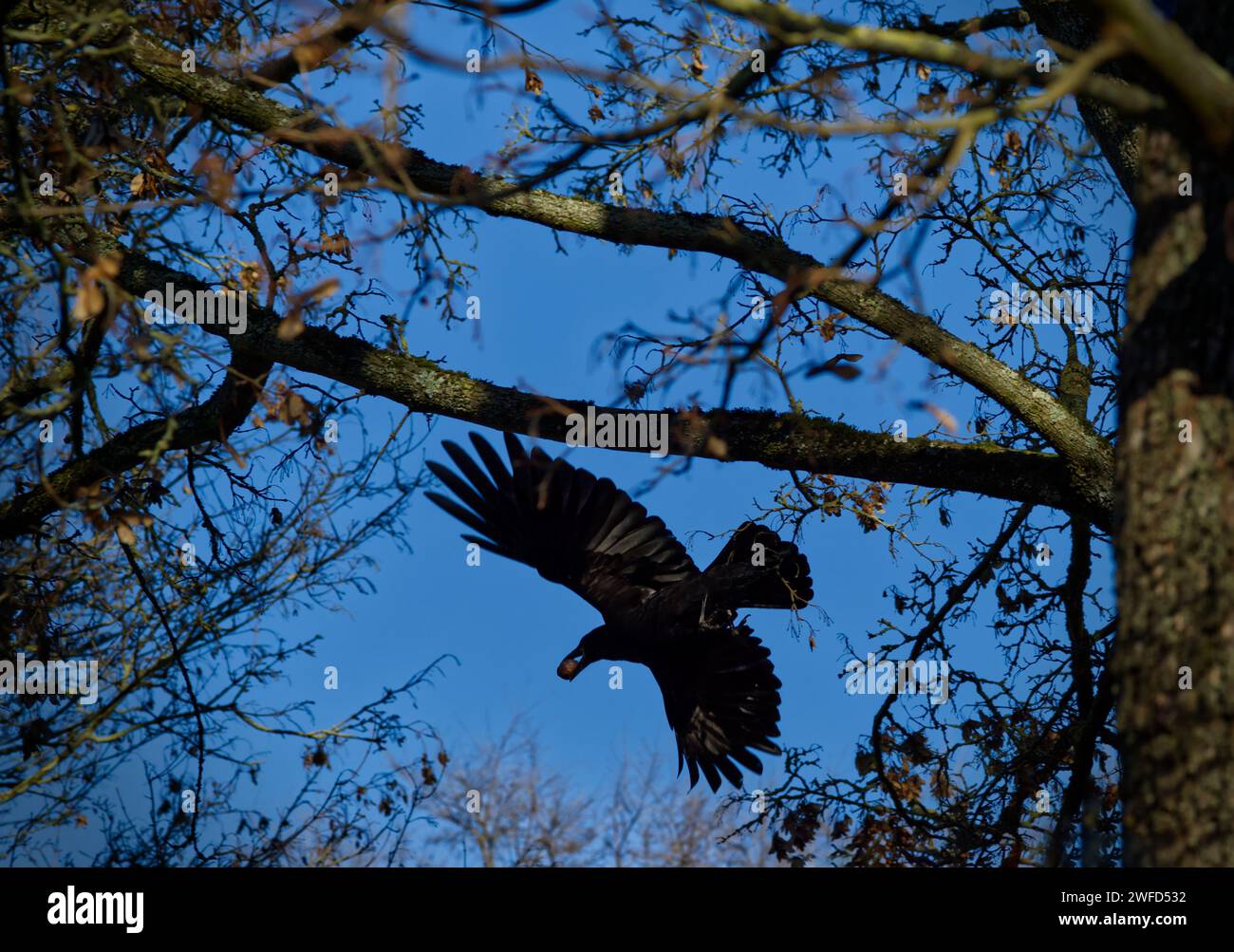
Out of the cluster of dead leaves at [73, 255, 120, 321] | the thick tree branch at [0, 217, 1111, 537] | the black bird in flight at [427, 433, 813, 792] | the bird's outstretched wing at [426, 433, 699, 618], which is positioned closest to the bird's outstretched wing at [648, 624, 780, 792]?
the black bird in flight at [427, 433, 813, 792]

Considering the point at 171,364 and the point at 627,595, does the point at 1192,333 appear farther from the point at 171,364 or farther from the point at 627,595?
the point at 627,595

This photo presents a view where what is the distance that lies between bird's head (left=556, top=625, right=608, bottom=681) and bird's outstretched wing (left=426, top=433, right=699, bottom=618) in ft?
0.75

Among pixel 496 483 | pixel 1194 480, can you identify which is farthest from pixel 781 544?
pixel 1194 480

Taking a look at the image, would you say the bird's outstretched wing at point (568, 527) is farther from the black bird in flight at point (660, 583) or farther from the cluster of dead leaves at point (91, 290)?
the cluster of dead leaves at point (91, 290)

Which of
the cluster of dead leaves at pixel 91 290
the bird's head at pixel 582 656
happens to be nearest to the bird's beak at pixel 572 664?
the bird's head at pixel 582 656

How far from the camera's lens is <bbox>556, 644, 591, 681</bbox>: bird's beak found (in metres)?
6.06

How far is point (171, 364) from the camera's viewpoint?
335 centimetres

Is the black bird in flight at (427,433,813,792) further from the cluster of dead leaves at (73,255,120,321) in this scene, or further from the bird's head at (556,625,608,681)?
the cluster of dead leaves at (73,255,120,321)

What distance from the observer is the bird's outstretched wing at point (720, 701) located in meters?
5.59

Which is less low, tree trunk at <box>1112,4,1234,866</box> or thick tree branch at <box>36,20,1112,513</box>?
thick tree branch at <box>36,20,1112,513</box>

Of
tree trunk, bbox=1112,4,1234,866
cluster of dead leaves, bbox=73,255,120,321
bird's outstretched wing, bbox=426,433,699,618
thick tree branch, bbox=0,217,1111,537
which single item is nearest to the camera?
tree trunk, bbox=1112,4,1234,866

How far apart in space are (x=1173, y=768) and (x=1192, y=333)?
969mm

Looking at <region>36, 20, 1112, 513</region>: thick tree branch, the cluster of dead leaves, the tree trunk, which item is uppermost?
<region>36, 20, 1112, 513</region>: thick tree branch

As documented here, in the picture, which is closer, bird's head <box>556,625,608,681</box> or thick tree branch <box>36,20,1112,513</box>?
thick tree branch <box>36,20,1112,513</box>
